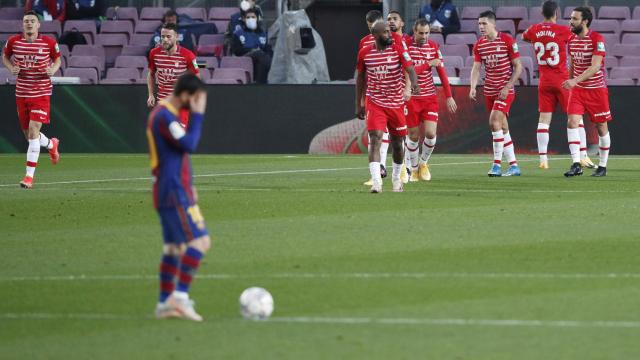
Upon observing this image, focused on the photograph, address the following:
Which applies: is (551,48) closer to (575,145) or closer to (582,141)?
(575,145)

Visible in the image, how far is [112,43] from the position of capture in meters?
30.5

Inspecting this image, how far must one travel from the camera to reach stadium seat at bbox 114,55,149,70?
2950 centimetres

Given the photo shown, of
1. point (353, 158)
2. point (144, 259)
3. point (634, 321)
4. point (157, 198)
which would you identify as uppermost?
point (157, 198)

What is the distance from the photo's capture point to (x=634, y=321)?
845 centimetres

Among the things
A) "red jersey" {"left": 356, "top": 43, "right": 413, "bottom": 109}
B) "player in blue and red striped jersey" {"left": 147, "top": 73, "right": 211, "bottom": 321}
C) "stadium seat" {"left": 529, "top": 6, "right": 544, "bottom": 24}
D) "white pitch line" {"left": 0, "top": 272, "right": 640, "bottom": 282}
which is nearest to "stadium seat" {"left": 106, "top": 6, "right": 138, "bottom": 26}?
"stadium seat" {"left": 529, "top": 6, "right": 544, "bottom": 24}

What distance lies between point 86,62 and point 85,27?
1.76m

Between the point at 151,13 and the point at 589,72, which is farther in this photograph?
the point at 151,13

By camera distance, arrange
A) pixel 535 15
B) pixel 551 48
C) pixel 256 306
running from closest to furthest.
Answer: pixel 256 306 → pixel 551 48 → pixel 535 15

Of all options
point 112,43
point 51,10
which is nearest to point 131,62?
point 112,43

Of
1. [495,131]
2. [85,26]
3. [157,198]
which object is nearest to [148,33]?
[85,26]

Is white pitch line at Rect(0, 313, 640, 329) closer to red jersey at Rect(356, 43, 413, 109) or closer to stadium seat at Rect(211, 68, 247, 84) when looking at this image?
red jersey at Rect(356, 43, 413, 109)

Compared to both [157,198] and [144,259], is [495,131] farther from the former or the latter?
[157,198]

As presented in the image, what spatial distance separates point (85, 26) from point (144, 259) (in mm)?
20383

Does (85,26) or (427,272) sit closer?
(427,272)
